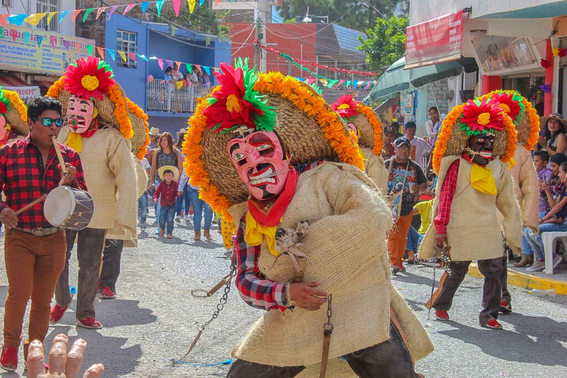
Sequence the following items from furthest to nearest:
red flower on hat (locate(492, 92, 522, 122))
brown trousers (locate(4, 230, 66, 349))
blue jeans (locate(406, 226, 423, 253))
A: blue jeans (locate(406, 226, 423, 253)), red flower on hat (locate(492, 92, 522, 122)), brown trousers (locate(4, 230, 66, 349))

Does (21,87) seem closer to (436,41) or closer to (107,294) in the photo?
(436,41)

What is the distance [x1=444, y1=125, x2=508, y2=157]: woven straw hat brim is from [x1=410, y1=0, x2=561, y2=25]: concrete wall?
4.26 metres

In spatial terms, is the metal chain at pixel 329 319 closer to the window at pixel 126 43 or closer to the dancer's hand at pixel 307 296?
the dancer's hand at pixel 307 296

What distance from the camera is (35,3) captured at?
2605 centimetres

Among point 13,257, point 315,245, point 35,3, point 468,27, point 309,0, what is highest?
point 309,0

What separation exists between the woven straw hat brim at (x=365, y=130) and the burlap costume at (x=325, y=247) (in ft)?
21.5

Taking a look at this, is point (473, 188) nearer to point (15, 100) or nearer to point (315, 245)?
point (315, 245)

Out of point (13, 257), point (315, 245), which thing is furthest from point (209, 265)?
point (315, 245)

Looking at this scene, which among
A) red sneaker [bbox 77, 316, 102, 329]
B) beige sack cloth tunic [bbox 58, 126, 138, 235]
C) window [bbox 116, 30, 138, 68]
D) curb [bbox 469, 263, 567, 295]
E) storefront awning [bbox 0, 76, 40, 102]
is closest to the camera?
red sneaker [bbox 77, 316, 102, 329]

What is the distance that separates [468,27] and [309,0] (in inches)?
2188

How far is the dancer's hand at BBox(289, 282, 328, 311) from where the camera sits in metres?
3.43

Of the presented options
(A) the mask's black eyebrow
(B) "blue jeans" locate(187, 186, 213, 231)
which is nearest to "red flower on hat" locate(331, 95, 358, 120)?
(B) "blue jeans" locate(187, 186, 213, 231)

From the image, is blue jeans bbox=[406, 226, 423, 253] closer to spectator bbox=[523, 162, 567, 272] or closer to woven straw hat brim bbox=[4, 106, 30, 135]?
spectator bbox=[523, 162, 567, 272]

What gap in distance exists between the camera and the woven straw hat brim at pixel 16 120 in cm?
1044
